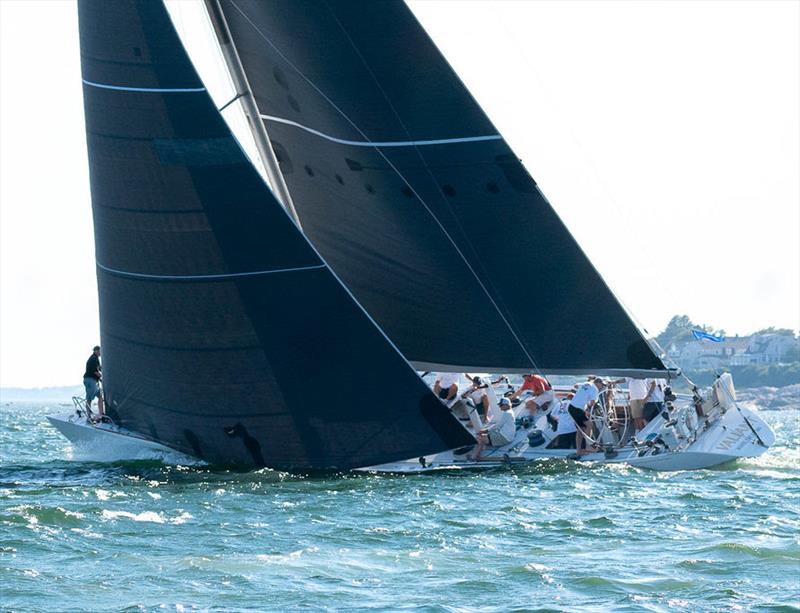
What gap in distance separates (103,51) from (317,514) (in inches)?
265

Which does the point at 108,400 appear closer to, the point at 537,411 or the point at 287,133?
the point at 287,133

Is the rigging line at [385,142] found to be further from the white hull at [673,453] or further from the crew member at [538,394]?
the white hull at [673,453]

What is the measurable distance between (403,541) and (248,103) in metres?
8.19

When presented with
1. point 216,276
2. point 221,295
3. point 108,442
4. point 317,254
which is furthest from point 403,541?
point 108,442

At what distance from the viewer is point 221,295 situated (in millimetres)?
16406

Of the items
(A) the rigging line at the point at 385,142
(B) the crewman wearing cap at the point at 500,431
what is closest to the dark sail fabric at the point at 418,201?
(A) the rigging line at the point at 385,142

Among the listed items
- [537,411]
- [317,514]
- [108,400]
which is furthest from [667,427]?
[108,400]

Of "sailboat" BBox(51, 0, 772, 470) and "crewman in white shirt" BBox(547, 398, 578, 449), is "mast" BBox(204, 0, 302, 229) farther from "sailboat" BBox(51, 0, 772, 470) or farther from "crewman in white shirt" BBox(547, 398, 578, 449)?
"crewman in white shirt" BBox(547, 398, 578, 449)

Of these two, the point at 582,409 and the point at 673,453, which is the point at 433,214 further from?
the point at 673,453

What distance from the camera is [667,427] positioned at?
17.9 metres

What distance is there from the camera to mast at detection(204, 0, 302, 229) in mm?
18625

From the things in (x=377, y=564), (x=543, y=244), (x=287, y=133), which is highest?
(x=287, y=133)

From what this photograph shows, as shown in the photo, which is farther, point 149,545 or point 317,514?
point 317,514

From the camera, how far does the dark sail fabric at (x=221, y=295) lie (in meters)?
16.2
